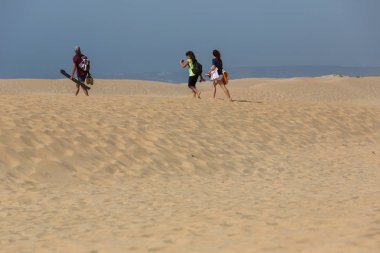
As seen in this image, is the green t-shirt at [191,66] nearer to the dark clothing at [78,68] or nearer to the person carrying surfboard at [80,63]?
the person carrying surfboard at [80,63]

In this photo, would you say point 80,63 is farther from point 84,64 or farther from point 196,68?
point 196,68

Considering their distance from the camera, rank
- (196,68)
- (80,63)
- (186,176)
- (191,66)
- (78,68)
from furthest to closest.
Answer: (191,66) < (196,68) < (78,68) < (80,63) < (186,176)

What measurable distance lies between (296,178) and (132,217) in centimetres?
422

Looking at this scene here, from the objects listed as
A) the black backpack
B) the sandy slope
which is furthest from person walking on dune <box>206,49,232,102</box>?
the sandy slope

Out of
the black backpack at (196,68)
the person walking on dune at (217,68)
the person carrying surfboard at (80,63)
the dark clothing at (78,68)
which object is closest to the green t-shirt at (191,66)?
the black backpack at (196,68)

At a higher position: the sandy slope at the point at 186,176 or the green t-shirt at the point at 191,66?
the green t-shirt at the point at 191,66

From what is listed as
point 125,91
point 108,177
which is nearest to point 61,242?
point 108,177

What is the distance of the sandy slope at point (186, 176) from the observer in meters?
6.23

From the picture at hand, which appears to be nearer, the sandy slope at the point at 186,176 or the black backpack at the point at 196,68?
the sandy slope at the point at 186,176

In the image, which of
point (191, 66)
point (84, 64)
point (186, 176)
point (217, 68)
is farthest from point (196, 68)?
point (186, 176)

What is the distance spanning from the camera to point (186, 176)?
36.0ft

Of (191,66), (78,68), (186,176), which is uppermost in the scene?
(191,66)

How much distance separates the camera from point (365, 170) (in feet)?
38.3

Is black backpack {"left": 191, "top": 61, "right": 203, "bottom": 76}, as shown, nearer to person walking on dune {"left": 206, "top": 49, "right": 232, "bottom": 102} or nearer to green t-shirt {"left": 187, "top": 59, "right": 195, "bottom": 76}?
green t-shirt {"left": 187, "top": 59, "right": 195, "bottom": 76}
